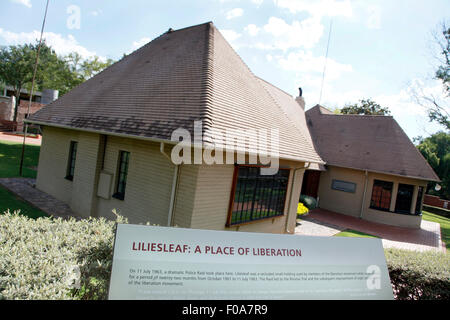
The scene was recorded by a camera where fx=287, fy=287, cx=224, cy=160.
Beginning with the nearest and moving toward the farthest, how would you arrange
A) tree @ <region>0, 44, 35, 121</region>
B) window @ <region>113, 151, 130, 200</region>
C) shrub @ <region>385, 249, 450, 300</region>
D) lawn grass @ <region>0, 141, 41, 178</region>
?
shrub @ <region>385, 249, 450, 300</region>
window @ <region>113, 151, 130, 200</region>
lawn grass @ <region>0, 141, 41, 178</region>
tree @ <region>0, 44, 35, 121</region>

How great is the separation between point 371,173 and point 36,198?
19.2 meters

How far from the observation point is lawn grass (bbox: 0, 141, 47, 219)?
386 inches

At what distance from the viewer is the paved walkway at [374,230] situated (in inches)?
560

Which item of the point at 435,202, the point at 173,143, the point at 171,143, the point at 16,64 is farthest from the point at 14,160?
the point at 435,202

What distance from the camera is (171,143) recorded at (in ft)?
23.9

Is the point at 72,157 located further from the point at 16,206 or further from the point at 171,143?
the point at 171,143

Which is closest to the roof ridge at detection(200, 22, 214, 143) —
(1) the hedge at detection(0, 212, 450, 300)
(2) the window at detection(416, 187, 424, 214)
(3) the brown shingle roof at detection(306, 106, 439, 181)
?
(1) the hedge at detection(0, 212, 450, 300)

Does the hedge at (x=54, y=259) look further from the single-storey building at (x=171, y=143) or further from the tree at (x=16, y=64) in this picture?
the tree at (x=16, y=64)

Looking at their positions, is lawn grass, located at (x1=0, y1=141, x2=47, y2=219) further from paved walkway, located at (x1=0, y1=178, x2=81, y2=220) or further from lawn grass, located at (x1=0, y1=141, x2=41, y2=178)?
paved walkway, located at (x1=0, y1=178, x2=81, y2=220)

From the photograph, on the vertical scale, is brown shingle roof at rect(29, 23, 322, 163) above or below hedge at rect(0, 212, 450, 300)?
above

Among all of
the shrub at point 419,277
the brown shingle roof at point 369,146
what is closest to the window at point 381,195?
the brown shingle roof at point 369,146

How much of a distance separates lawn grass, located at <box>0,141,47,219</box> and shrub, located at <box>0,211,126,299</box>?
6.54 meters

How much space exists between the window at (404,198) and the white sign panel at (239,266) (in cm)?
1740
